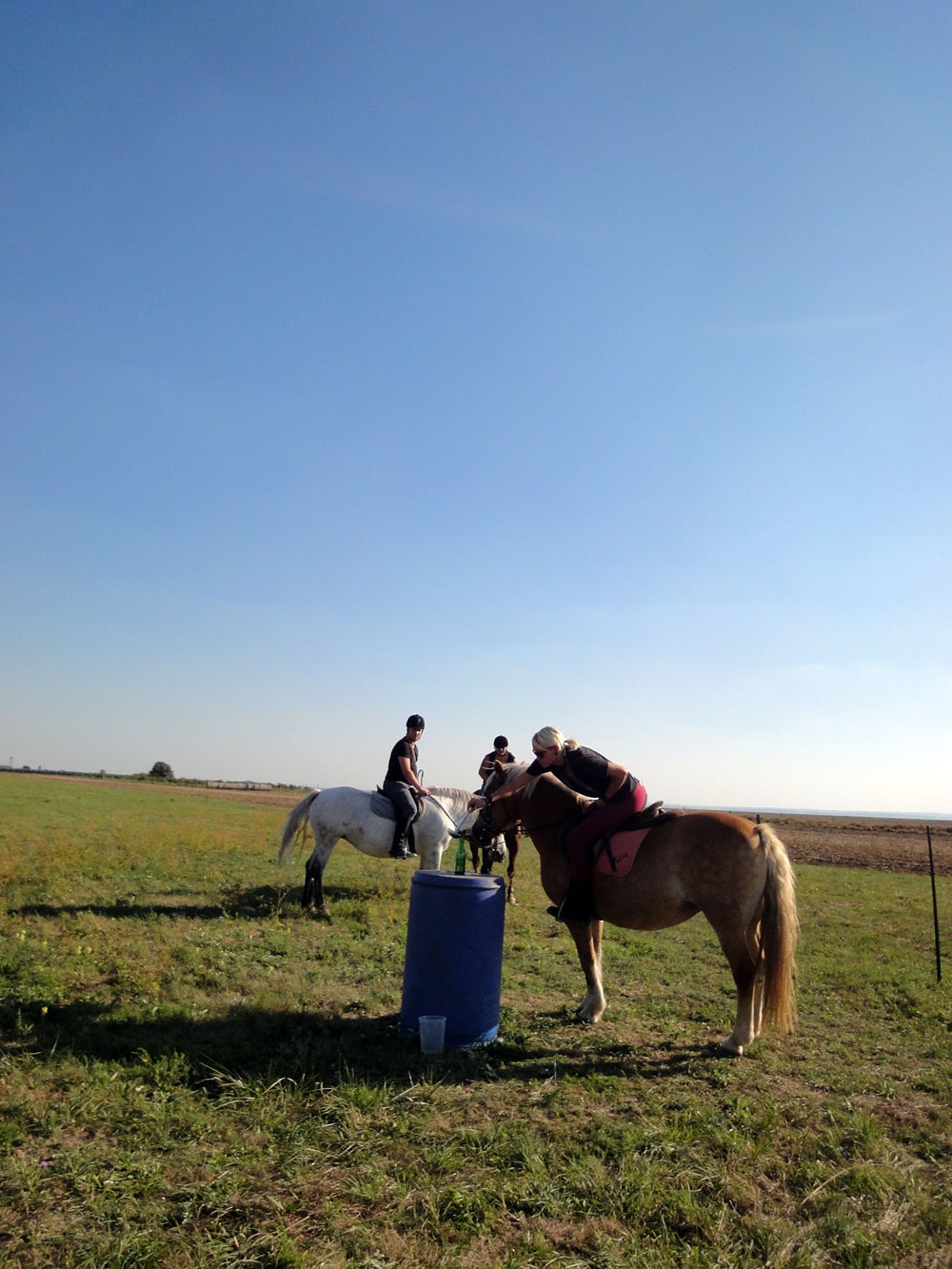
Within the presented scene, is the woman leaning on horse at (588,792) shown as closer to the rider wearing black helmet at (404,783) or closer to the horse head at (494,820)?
the horse head at (494,820)

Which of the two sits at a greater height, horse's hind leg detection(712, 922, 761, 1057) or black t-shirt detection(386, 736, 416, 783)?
black t-shirt detection(386, 736, 416, 783)

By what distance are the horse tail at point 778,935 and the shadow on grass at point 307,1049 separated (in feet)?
2.13

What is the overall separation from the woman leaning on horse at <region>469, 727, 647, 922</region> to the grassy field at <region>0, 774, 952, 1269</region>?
1.07 meters

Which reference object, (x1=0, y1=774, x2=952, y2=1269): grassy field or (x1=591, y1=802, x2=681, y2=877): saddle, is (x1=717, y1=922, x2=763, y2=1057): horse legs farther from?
(x1=591, y1=802, x2=681, y2=877): saddle

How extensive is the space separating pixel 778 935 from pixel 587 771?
1885 mm

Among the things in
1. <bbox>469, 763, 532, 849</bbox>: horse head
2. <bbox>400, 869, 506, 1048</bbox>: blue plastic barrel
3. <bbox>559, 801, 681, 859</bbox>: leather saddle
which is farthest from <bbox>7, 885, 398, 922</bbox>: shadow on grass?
<bbox>559, 801, 681, 859</bbox>: leather saddle

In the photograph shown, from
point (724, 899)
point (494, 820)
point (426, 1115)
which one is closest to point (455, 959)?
point (426, 1115)

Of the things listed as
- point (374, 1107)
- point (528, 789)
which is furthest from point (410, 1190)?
point (528, 789)

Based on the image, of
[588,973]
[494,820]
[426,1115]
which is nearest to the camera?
[426,1115]

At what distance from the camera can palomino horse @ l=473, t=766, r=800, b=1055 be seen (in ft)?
18.9

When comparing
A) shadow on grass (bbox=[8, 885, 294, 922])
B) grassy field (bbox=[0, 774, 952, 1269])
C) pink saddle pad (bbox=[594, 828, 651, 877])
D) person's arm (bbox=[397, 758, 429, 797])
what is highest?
person's arm (bbox=[397, 758, 429, 797])

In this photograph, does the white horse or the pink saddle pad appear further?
the white horse

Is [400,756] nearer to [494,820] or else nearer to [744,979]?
[494,820]

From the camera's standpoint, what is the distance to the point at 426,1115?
436 centimetres
